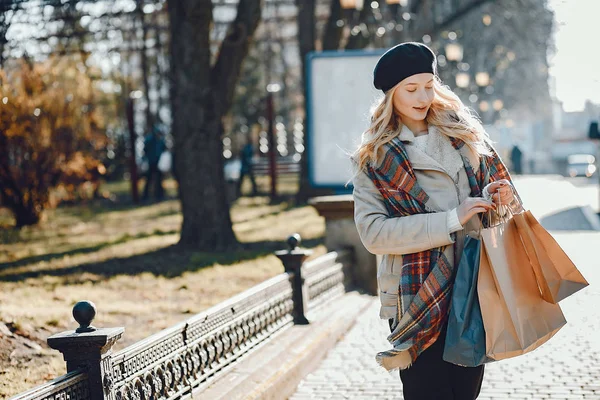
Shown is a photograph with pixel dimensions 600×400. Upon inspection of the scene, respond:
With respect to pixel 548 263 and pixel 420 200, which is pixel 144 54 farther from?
pixel 548 263

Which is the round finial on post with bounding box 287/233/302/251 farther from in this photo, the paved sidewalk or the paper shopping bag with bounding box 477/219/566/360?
the paper shopping bag with bounding box 477/219/566/360

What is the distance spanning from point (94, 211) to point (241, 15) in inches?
405

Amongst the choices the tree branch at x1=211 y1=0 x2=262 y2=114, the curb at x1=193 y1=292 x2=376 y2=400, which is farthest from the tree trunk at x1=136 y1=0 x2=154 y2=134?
the curb at x1=193 y1=292 x2=376 y2=400

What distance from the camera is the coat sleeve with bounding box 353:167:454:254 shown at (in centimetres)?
372

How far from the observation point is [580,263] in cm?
1227

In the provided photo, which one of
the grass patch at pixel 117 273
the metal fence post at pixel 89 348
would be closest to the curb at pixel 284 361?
the grass patch at pixel 117 273

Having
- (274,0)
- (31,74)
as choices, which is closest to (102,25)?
(31,74)

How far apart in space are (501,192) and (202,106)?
10689 mm

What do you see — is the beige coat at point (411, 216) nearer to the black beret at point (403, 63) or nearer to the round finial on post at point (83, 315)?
the black beret at point (403, 63)

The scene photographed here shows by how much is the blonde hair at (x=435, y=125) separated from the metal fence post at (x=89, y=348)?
1.44m

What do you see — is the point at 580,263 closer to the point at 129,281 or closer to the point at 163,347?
the point at 129,281

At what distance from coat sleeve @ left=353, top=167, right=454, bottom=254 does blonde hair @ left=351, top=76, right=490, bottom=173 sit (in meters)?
0.10

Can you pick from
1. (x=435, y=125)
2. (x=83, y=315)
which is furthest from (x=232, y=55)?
(x=435, y=125)

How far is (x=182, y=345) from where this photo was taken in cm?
570
